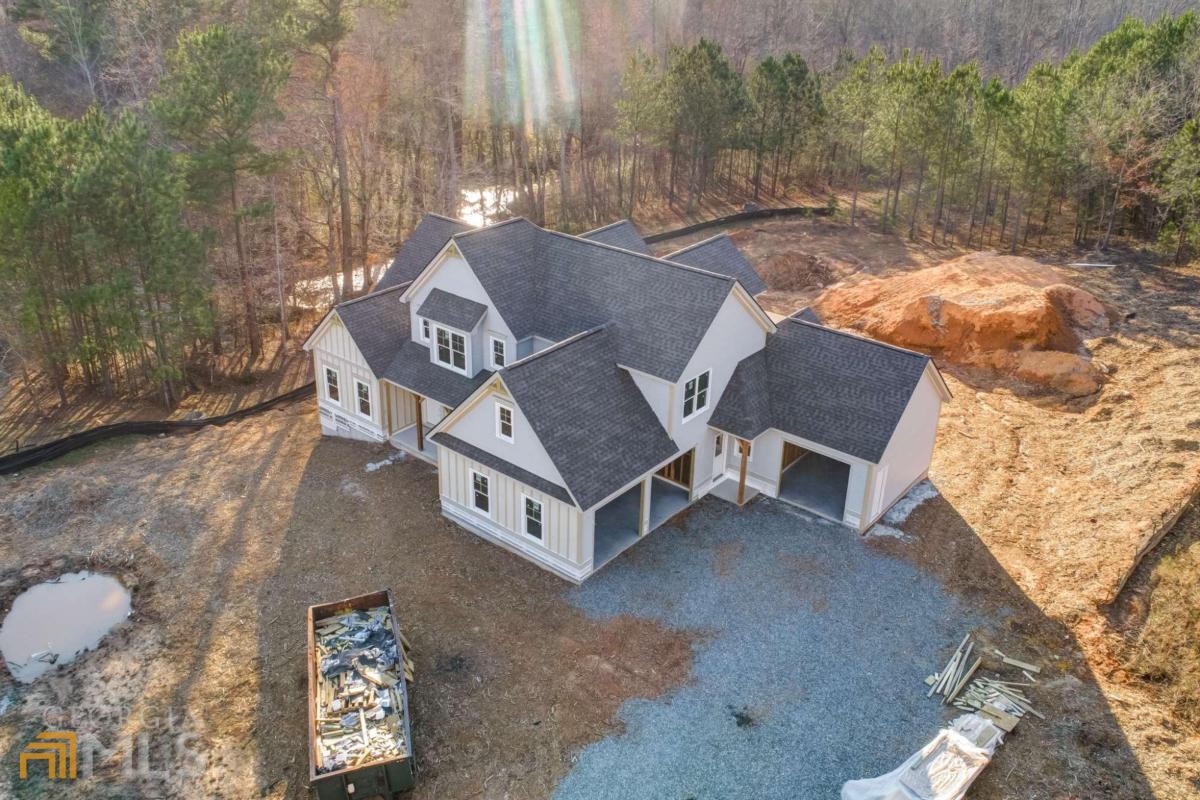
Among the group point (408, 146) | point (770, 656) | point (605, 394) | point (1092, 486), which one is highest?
point (408, 146)

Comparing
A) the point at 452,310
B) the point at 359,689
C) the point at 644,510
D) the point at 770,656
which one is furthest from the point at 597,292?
the point at 359,689

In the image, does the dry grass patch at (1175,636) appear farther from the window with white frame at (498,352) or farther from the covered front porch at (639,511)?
the window with white frame at (498,352)

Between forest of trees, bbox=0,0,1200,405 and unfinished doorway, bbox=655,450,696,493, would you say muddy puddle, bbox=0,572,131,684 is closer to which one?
forest of trees, bbox=0,0,1200,405

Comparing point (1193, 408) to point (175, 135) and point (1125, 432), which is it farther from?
point (175, 135)

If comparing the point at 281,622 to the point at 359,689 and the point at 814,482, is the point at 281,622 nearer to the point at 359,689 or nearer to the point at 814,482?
the point at 359,689

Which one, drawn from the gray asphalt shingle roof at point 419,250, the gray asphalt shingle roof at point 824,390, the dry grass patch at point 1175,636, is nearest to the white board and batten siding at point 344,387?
the gray asphalt shingle roof at point 419,250

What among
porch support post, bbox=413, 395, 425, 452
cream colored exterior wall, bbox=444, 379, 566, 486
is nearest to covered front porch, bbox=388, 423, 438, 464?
porch support post, bbox=413, 395, 425, 452
